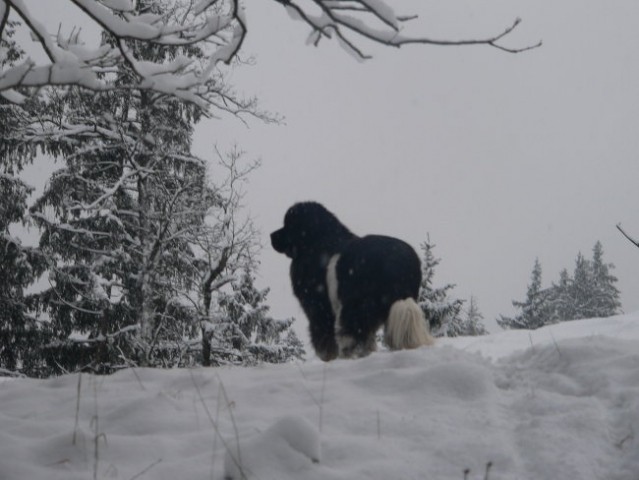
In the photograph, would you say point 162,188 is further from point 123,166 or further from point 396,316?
point 396,316

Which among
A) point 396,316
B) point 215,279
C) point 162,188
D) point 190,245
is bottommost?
point 396,316

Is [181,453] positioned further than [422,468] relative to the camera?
Yes

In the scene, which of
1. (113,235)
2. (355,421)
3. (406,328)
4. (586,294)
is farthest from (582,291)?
(355,421)

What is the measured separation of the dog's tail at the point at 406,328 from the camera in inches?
207

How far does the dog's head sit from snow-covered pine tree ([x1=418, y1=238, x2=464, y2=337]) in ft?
23.0

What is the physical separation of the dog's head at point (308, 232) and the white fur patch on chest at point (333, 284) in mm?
280

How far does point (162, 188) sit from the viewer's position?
12.8m

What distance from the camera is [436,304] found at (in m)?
15.6

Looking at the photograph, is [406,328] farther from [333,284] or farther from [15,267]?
[15,267]

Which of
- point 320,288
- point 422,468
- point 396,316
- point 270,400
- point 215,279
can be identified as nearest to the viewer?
point 422,468

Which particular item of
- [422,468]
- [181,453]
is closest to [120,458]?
[181,453]

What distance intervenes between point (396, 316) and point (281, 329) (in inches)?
405

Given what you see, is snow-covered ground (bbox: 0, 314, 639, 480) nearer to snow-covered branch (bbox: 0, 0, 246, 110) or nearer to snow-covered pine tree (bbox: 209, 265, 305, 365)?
snow-covered branch (bbox: 0, 0, 246, 110)

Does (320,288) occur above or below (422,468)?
above
